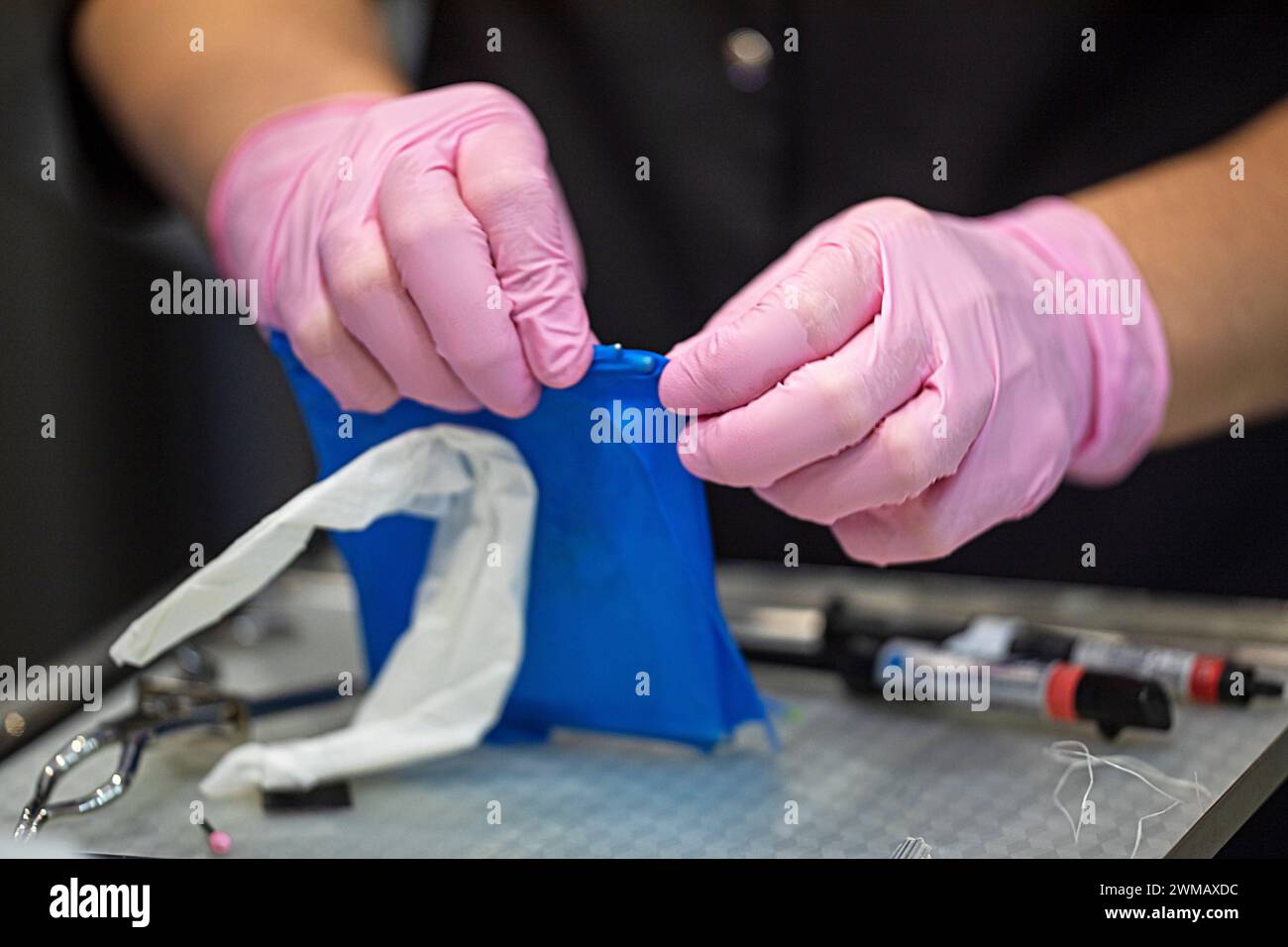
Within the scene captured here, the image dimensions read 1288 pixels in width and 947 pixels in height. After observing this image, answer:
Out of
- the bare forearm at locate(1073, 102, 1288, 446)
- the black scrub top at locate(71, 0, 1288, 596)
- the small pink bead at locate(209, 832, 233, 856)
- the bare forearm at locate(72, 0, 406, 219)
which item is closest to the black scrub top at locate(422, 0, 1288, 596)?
the black scrub top at locate(71, 0, 1288, 596)

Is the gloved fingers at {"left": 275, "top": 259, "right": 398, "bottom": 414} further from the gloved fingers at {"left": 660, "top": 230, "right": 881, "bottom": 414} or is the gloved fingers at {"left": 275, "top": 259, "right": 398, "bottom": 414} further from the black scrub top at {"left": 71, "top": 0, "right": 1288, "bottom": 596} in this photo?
the black scrub top at {"left": 71, "top": 0, "right": 1288, "bottom": 596}

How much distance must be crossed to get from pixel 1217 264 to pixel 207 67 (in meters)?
0.84

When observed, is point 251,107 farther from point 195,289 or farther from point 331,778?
point 331,778

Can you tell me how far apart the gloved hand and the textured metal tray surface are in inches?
8.9

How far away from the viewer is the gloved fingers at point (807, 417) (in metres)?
0.62

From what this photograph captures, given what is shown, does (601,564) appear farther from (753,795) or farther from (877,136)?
(877,136)

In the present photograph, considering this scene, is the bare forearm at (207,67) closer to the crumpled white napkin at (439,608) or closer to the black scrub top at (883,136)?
the black scrub top at (883,136)

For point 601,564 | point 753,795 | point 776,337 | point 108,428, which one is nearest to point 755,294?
point 776,337

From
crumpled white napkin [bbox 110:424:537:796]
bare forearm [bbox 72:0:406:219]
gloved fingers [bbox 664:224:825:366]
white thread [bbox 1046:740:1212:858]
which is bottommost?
white thread [bbox 1046:740:1212:858]

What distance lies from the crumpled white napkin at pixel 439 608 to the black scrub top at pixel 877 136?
57 cm

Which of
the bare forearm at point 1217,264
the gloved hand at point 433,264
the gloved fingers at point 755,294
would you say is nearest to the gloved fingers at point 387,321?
the gloved hand at point 433,264

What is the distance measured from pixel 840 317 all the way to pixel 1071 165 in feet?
2.11

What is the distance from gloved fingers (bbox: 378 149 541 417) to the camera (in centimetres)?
66

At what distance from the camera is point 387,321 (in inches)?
26.8
